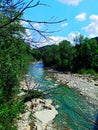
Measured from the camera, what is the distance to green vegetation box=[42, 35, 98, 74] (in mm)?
89256

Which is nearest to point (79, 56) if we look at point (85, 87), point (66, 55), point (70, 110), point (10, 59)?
point (66, 55)

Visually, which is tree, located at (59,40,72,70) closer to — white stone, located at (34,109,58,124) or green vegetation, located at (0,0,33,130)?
white stone, located at (34,109,58,124)

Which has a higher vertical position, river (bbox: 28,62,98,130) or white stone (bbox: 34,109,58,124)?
river (bbox: 28,62,98,130)

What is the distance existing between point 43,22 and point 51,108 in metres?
28.5

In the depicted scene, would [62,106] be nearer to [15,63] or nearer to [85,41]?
[15,63]

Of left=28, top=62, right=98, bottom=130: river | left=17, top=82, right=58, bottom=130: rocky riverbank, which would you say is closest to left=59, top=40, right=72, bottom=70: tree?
left=28, top=62, right=98, bottom=130: river

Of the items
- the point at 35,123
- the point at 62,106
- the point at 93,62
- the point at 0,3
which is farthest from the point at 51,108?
the point at 93,62

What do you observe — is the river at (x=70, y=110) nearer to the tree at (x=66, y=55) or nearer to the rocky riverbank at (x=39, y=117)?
the rocky riverbank at (x=39, y=117)

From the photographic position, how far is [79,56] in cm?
9312

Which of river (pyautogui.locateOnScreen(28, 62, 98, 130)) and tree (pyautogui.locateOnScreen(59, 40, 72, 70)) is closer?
river (pyautogui.locateOnScreen(28, 62, 98, 130))

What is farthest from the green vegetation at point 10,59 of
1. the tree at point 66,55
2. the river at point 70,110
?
the tree at point 66,55

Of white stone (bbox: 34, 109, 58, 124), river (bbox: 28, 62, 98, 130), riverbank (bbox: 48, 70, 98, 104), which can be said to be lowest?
riverbank (bbox: 48, 70, 98, 104)

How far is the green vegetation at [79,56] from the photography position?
293ft

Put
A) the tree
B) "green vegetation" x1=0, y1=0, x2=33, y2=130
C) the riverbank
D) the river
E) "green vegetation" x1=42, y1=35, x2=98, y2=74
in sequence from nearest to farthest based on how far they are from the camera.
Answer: the river → "green vegetation" x1=0, y1=0, x2=33, y2=130 → the riverbank → "green vegetation" x1=42, y1=35, x2=98, y2=74 → the tree
